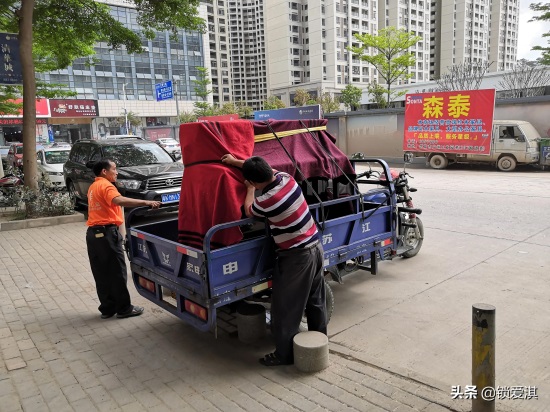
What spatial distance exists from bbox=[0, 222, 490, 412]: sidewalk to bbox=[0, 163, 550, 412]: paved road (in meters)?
0.01

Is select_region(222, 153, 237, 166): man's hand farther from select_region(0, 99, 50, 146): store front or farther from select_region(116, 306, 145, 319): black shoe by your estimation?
select_region(0, 99, 50, 146): store front

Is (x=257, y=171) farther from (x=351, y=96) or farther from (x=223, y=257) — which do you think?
(x=351, y=96)

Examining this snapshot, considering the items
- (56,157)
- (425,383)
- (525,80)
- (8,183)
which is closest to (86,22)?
(8,183)

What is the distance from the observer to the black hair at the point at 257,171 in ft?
11.2

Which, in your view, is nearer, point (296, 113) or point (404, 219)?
point (404, 219)

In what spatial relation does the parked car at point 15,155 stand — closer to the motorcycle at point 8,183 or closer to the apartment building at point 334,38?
the motorcycle at point 8,183

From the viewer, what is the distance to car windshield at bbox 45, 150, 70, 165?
49.4 ft

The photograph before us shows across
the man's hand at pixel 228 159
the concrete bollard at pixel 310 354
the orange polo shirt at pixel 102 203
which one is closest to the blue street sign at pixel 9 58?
the orange polo shirt at pixel 102 203

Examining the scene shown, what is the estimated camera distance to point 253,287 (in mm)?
3678

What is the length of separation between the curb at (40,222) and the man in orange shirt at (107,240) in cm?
580

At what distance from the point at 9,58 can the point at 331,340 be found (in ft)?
33.5

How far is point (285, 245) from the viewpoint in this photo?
354 centimetres

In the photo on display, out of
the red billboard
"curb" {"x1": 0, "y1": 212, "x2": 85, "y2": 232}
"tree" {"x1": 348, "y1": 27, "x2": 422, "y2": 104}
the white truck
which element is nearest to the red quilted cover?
"curb" {"x1": 0, "y1": 212, "x2": 85, "y2": 232}

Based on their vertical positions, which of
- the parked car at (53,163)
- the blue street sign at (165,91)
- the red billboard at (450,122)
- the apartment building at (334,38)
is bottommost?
the parked car at (53,163)
